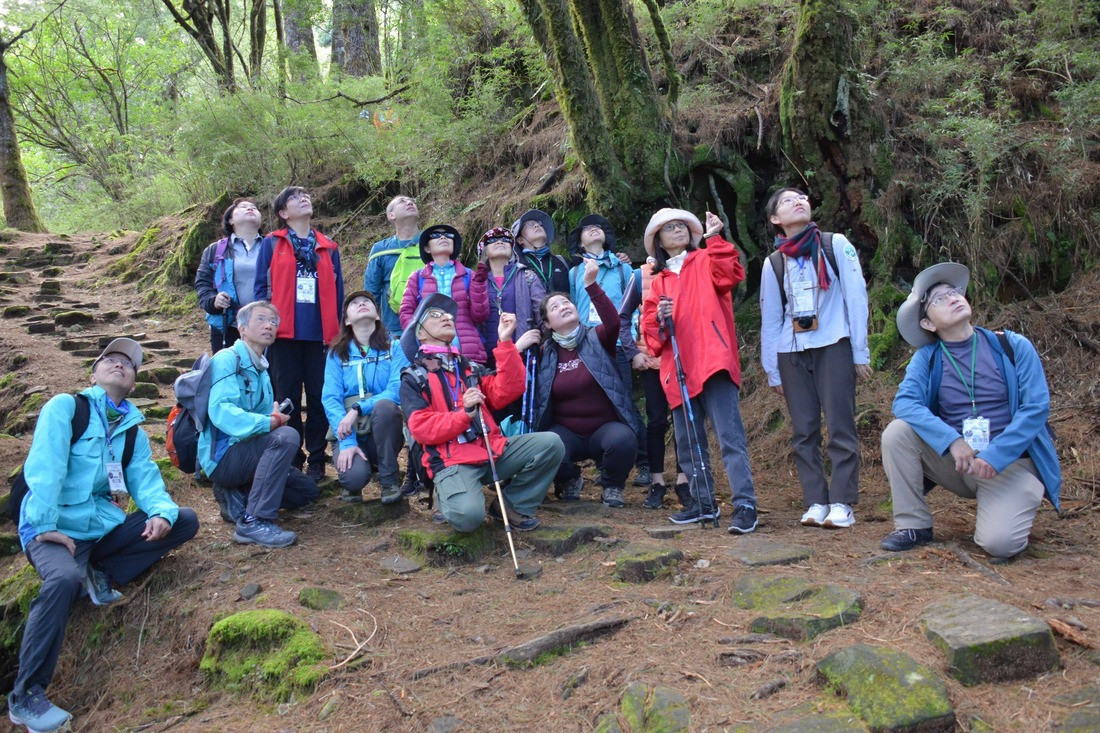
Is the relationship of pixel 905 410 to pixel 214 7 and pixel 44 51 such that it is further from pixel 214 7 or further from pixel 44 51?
pixel 44 51

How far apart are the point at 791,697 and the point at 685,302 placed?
3165 mm

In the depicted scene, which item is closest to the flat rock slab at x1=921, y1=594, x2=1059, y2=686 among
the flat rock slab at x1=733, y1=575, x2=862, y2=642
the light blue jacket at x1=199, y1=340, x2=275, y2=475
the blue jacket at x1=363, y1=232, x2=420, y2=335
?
the flat rock slab at x1=733, y1=575, x2=862, y2=642

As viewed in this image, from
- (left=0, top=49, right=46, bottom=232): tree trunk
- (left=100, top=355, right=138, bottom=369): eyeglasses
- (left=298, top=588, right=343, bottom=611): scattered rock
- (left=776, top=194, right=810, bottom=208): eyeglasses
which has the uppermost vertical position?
(left=0, top=49, right=46, bottom=232): tree trunk

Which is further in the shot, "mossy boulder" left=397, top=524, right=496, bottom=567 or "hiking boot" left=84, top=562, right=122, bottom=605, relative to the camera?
"mossy boulder" left=397, top=524, right=496, bottom=567

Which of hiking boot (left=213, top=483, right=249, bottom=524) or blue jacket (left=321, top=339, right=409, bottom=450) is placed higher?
blue jacket (left=321, top=339, right=409, bottom=450)

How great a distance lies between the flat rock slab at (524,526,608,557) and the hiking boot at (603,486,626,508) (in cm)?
Answer: 75

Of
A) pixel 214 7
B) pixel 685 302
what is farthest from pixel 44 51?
pixel 685 302

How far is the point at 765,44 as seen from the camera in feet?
31.7

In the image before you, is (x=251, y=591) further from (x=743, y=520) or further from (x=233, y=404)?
(x=743, y=520)

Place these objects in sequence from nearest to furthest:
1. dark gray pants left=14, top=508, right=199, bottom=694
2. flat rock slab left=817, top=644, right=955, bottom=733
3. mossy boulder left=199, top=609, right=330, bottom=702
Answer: flat rock slab left=817, top=644, right=955, bottom=733
mossy boulder left=199, top=609, right=330, bottom=702
dark gray pants left=14, top=508, right=199, bottom=694

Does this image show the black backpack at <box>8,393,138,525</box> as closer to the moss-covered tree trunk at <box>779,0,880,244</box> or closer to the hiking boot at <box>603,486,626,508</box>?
the hiking boot at <box>603,486,626,508</box>

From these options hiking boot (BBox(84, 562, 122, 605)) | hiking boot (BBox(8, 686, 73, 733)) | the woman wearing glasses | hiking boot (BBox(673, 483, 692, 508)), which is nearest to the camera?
hiking boot (BBox(8, 686, 73, 733))

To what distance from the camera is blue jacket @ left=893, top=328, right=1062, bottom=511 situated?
4586mm

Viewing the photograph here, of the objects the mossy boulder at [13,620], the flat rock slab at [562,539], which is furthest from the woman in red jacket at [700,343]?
the mossy boulder at [13,620]
